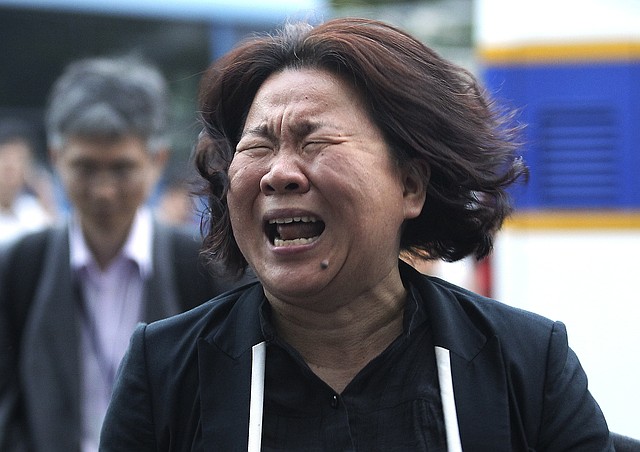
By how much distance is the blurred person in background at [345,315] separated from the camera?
2.27 metres

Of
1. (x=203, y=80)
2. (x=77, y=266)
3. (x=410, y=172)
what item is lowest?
(x=77, y=266)

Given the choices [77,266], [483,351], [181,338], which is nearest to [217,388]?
[181,338]

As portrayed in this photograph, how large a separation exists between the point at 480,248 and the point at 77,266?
68.2 inches

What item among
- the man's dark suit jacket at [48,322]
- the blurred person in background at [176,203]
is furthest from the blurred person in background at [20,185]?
the man's dark suit jacket at [48,322]

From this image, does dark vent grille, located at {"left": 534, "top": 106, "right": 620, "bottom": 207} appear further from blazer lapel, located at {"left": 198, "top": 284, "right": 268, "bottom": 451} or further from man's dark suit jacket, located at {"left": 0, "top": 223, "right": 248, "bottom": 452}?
blazer lapel, located at {"left": 198, "top": 284, "right": 268, "bottom": 451}

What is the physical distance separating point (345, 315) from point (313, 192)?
0.31 meters

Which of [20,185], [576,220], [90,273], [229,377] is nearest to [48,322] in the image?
[90,273]

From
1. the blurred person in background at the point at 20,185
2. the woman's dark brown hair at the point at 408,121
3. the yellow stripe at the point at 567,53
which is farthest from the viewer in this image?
the blurred person in background at the point at 20,185

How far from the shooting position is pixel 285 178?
225 cm

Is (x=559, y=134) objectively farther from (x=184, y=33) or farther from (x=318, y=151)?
(x=184, y=33)

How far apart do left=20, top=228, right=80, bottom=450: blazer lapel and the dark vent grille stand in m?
3.44

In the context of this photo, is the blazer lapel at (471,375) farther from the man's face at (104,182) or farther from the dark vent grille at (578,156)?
the dark vent grille at (578,156)

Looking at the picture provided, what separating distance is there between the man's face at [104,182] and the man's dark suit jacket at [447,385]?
5.64 feet

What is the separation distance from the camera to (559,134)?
21.3ft
